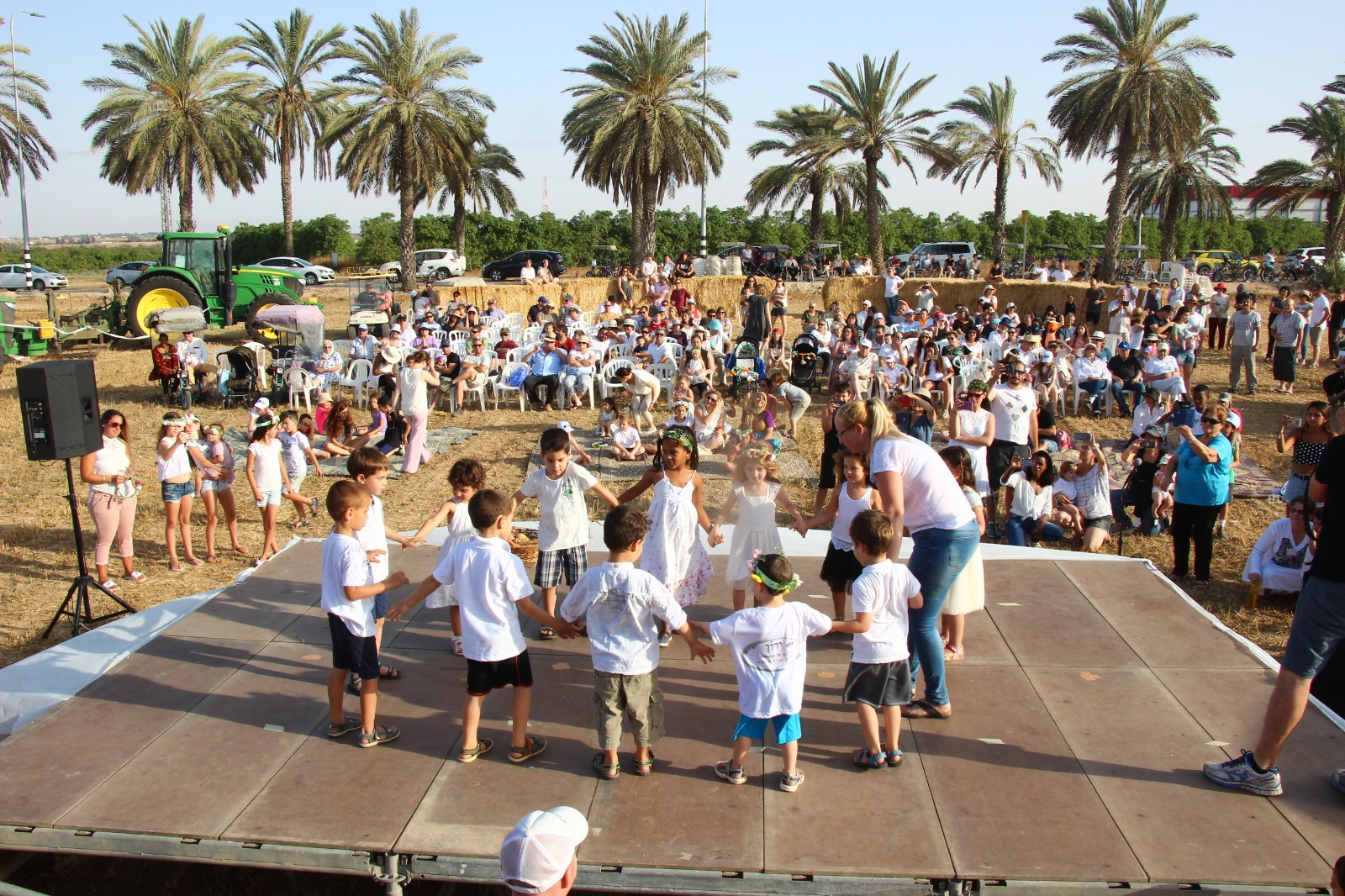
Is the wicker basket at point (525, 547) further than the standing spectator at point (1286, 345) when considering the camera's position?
No

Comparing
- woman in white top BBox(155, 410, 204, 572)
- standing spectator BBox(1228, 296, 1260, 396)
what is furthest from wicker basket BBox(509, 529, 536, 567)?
standing spectator BBox(1228, 296, 1260, 396)

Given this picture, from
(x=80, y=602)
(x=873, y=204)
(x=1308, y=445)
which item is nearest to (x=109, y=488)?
(x=80, y=602)

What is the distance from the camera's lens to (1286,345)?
50.9ft

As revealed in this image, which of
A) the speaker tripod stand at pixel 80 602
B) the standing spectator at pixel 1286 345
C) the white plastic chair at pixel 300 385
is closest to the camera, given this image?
the speaker tripod stand at pixel 80 602

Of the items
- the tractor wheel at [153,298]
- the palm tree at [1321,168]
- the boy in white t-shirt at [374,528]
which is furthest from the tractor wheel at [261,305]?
the palm tree at [1321,168]

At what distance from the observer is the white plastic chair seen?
14898 mm

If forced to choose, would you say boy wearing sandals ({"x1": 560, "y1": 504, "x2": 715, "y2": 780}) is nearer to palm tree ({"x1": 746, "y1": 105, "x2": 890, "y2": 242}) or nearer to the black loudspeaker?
the black loudspeaker

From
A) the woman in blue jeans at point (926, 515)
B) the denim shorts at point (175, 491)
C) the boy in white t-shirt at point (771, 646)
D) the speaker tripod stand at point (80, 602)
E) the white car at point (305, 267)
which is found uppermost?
the white car at point (305, 267)

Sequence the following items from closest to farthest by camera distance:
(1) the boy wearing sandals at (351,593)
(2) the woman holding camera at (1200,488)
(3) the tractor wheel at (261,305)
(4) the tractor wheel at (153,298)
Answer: (1) the boy wearing sandals at (351,593) → (2) the woman holding camera at (1200,488) → (3) the tractor wheel at (261,305) → (4) the tractor wheel at (153,298)

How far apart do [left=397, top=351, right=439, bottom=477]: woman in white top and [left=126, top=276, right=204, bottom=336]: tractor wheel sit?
12117 mm

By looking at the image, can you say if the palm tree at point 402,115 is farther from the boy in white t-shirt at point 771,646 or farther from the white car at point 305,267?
the boy in white t-shirt at point 771,646

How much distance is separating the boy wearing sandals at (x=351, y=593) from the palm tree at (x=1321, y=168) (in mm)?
30533

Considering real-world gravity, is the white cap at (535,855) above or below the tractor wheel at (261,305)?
below

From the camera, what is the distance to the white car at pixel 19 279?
35938mm
